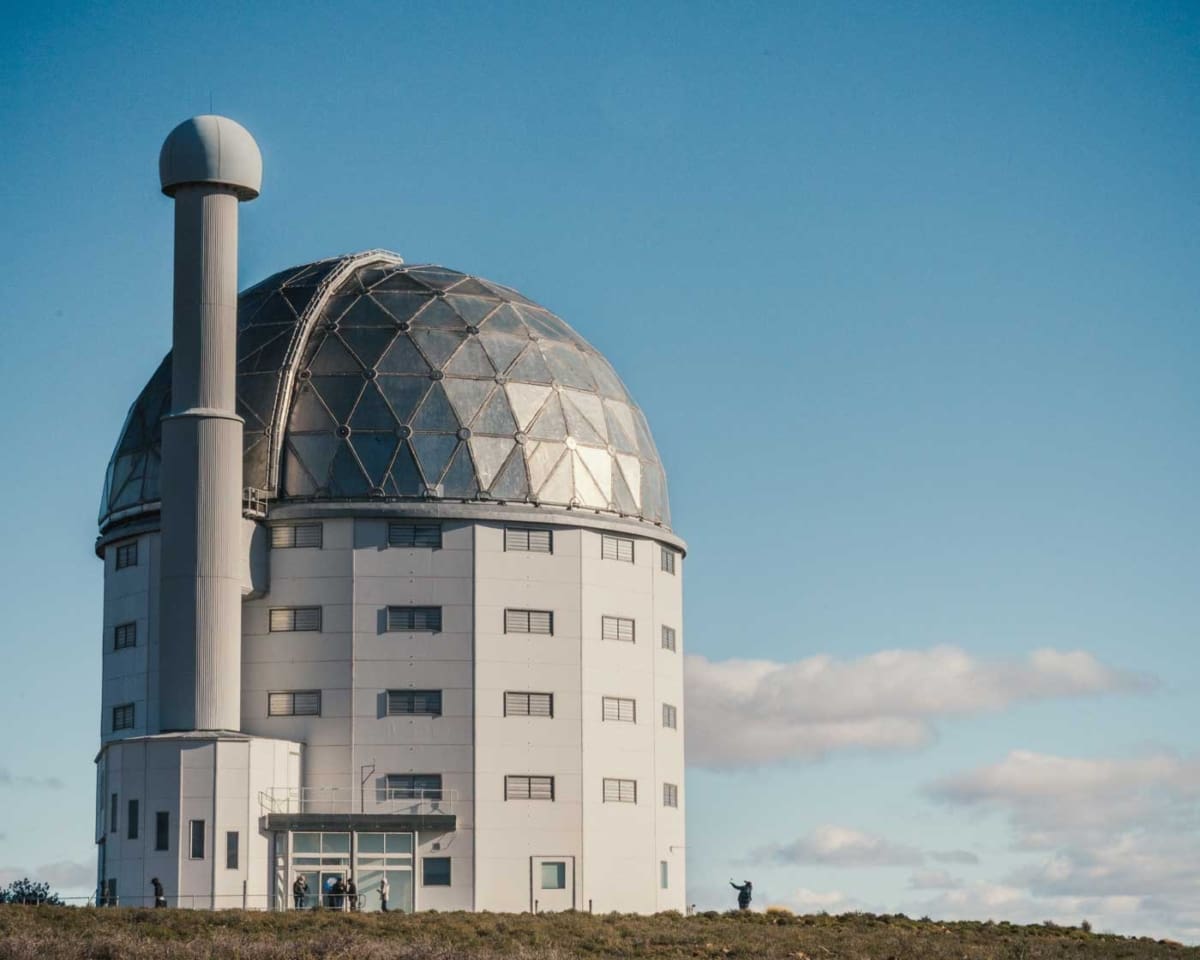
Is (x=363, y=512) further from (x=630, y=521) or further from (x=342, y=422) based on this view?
(x=630, y=521)

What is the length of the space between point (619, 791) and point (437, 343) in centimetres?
1469

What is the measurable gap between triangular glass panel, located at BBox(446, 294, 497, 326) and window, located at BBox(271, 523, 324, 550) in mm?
8531

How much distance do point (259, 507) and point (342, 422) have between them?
357 cm

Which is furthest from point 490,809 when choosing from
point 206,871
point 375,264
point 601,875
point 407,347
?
point 375,264

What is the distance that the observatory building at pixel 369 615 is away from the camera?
6343 centimetres

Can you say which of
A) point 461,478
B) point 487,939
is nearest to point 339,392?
point 461,478

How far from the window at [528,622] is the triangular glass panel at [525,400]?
5.74m

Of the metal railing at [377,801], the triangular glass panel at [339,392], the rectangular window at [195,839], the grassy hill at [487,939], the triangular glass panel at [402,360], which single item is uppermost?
the triangular glass panel at [402,360]

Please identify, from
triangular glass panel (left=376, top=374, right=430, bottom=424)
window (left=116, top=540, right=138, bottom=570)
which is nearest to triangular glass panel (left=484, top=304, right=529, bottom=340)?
triangular glass panel (left=376, top=374, right=430, bottom=424)

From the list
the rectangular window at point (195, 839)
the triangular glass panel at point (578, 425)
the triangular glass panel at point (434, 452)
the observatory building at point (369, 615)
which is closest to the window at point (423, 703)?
the observatory building at point (369, 615)

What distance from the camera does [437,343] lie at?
69.5m

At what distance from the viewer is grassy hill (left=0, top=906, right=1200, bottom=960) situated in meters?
47.2

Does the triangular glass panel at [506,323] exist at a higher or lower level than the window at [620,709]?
higher

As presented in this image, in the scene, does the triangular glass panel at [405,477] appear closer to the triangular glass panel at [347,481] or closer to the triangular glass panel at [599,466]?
the triangular glass panel at [347,481]
